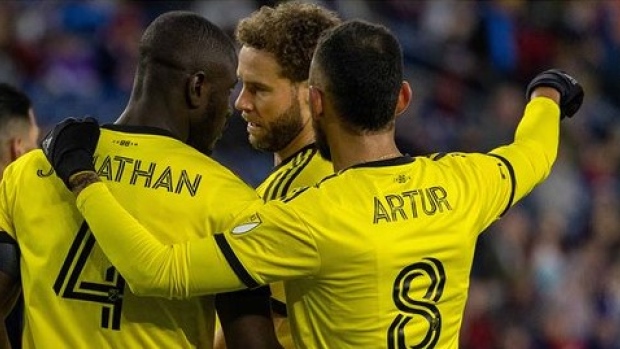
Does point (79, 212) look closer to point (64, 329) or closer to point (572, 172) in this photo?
point (64, 329)

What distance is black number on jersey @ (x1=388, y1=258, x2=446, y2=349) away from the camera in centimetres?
381

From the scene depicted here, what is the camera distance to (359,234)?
12.2 ft

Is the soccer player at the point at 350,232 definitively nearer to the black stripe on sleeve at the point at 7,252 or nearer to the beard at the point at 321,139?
the beard at the point at 321,139

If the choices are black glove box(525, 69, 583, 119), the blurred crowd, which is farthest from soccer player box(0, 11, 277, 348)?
the blurred crowd

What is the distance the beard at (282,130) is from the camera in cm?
465

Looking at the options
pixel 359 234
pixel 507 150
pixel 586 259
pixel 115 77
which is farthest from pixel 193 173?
pixel 586 259

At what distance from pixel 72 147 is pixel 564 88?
1.62 metres

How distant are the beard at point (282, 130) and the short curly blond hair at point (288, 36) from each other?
111mm

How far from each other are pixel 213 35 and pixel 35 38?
6686mm

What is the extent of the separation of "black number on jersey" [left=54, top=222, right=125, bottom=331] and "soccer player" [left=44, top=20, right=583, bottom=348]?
0.62 ft

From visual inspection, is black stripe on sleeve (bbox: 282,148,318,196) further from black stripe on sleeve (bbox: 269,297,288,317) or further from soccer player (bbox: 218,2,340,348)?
black stripe on sleeve (bbox: 269,297,288,317)

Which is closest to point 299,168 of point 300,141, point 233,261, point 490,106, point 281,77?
point 300,141

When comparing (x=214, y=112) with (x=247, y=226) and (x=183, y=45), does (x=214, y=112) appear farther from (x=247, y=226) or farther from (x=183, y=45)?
(x=247, y=226)

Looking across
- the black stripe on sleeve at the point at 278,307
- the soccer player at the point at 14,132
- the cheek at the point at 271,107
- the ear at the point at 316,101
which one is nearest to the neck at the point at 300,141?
the cheek at the point at 271,107
